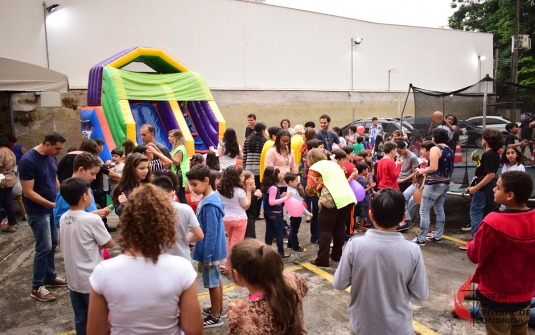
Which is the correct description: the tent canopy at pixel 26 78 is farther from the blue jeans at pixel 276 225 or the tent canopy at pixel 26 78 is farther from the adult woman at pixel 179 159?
the blue jeans at pixel 276 225

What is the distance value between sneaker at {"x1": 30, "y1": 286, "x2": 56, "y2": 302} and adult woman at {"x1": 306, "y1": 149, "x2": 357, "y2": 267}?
10.7 ft

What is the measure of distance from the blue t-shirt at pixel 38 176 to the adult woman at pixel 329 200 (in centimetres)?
324

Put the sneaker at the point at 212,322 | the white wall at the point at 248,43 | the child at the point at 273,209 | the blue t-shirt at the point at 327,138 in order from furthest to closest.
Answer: the white wall at the point at 248,43, the blue t-shirt at the point at 327,138, the child at the point at 273,209, the sneaker at the point at 212,322

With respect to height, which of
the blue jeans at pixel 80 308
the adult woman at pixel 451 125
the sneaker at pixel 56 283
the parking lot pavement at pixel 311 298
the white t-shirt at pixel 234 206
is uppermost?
the adult woman at pixel 451 125

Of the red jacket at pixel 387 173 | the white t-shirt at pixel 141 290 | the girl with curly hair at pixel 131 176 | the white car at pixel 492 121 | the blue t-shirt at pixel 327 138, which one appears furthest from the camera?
the white car at pixel 492 121

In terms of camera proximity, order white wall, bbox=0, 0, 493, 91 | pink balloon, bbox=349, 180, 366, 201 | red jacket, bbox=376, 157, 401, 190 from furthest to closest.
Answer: white wall, bbox=0, 0, 493, 91 < red jacket, bbox=376, 157, 401, 190 < pink balloon, bbox=349, 180, 366, 201

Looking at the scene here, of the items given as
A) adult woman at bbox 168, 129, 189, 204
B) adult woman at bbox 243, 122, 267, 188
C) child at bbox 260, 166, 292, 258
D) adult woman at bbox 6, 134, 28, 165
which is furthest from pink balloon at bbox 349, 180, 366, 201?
adult woman at bbox 6, 134, 28, 165

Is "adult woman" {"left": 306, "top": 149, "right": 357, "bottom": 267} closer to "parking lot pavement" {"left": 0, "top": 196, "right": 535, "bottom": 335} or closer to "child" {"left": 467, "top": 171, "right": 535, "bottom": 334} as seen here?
"parking lot pavement" {"left": 0, "top": 196, "right": 535, "bottom": 335}

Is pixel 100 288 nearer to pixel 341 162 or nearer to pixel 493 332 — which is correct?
pixel 493 332

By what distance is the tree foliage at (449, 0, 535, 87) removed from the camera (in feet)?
85.2

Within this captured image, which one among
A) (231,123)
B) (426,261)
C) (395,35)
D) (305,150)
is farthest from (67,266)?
(395,35)

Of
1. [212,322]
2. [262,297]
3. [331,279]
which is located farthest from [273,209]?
[262,297]

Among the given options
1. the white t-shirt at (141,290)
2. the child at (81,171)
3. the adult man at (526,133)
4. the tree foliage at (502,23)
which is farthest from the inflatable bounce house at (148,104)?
the tree foliage at (502,23)

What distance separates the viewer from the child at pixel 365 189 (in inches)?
282
